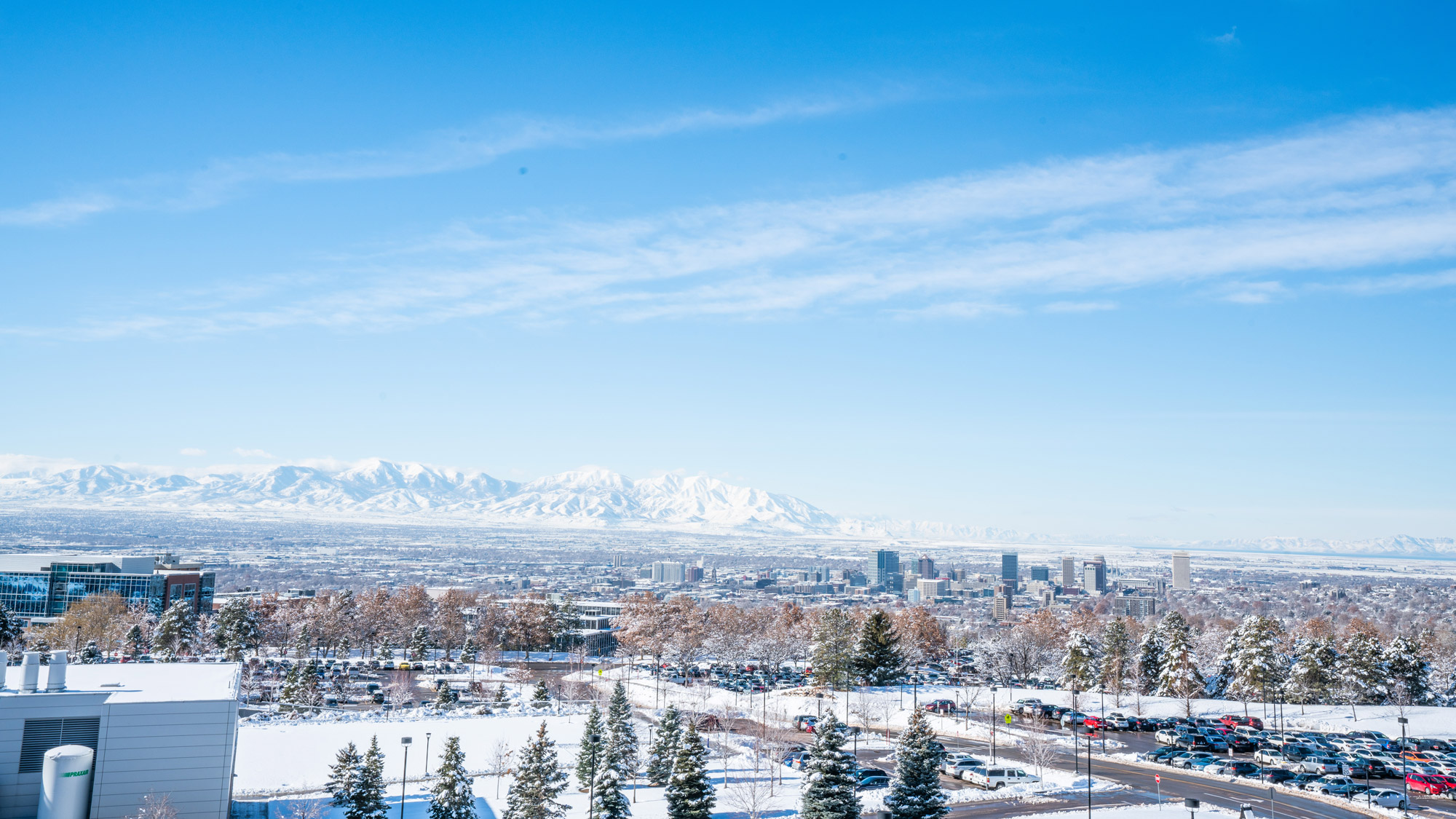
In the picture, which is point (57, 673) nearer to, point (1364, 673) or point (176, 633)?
point (176, 633)

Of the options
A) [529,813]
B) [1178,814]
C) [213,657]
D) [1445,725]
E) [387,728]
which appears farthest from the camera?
[213,657]

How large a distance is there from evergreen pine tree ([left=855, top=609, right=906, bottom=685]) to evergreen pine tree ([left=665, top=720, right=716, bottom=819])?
43.3 metres

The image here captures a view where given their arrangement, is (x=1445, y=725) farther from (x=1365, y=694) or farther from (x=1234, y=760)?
(x=1234, y=760)

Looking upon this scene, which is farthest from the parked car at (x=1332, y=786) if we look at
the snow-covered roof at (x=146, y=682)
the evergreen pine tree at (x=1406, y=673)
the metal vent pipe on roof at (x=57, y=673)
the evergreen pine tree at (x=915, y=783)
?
the metal vent pipe on roof at (x=57, y=673)

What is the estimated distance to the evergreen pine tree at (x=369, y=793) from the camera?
125 ft

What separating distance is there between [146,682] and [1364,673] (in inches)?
3321

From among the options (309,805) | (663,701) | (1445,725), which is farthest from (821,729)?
(1445,725)

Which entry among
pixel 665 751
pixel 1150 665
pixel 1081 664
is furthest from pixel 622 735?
pixel 1150 665

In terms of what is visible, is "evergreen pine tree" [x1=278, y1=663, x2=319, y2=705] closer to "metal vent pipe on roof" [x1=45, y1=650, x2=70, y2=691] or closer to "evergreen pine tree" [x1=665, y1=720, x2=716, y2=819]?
"metal vent pipe on roof" [x1=45, y1=650, x2=70, y2=691]

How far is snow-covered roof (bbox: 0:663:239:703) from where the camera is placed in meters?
38.1

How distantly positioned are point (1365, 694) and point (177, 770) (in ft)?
273

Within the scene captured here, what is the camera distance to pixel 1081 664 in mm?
83188

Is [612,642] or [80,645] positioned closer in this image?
[80,645]

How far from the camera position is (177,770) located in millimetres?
37094
